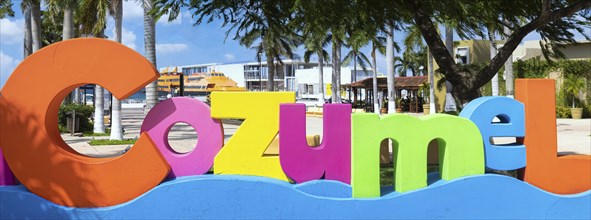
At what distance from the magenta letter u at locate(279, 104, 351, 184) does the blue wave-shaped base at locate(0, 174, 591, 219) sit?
0.15 meters

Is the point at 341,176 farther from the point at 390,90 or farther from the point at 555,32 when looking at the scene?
the point at 390,90

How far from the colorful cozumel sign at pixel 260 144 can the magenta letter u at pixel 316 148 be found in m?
0.01

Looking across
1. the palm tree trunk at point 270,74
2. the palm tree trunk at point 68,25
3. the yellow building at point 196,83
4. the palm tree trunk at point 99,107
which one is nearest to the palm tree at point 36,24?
the palm tree trunk at point 68,25

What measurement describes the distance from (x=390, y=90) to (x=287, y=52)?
690 inches

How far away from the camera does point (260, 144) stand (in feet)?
20.3

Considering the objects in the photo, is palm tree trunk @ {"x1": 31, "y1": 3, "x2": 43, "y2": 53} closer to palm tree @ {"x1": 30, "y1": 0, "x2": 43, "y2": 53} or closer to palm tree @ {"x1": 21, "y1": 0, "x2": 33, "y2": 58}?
palm tree @ {"x1": 30, "y1": 0, "x2": 43, "y2": 53}

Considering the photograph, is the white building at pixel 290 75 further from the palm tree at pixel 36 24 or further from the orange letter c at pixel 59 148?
the orange letter c at pixel 59 148

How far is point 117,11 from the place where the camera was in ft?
65.0

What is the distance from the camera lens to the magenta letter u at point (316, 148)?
6.01 metres

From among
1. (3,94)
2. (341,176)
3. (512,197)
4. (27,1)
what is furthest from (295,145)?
(27,1)

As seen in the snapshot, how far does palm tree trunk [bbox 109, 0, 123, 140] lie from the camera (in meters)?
18.9

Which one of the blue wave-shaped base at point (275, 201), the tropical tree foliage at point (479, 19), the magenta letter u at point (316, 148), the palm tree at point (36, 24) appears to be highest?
the palm tree at point (36, 24)

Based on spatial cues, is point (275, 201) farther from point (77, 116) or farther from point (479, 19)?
point (77, 116)

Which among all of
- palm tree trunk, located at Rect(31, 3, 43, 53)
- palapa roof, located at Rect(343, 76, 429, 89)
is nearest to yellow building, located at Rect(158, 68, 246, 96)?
palapa roof, located at Rect(343, 76, 429, 89)
